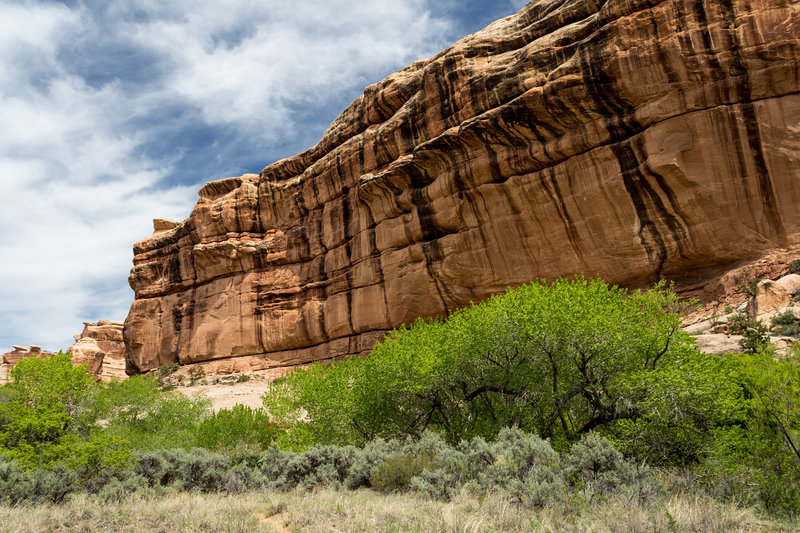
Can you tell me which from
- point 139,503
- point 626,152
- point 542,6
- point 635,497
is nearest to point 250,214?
point 542,6

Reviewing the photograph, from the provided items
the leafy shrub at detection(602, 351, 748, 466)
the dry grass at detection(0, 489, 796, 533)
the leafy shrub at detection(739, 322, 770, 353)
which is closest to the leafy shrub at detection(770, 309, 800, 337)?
the leafy shrub at detection(739, 322, 770, 353)

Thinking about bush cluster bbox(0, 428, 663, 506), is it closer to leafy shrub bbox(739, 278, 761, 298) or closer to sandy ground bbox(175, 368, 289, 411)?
sandy ground bbox(175, 368, 289, 411)

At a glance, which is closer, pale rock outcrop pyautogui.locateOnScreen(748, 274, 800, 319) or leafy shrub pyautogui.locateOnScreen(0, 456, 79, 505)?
leafy shrub pyautogui.locateOnScreen(0, 456, 79, 505)

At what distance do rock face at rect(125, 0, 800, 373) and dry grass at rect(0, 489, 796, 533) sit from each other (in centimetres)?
1890

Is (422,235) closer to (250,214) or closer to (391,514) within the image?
(250,214)

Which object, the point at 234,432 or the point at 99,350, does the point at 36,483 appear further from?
the point at 99,350

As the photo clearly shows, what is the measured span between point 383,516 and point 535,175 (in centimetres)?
2267

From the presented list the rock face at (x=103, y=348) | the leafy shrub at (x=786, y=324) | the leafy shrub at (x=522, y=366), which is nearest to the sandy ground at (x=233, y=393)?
the leafy shrub at (x=522, y=366)

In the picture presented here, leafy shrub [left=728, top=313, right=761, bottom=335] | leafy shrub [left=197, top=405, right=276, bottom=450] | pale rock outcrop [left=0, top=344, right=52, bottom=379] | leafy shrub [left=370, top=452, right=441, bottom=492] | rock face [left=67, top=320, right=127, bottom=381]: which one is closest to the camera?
leafy shrub [left=370, top=452, right=441, bottom=492]

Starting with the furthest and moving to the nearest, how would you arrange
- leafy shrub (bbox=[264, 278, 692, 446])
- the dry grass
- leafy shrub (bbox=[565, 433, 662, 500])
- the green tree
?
leafy shrub (bbox=[264, 278, 692, 446]) < the green tree < leafy shrub (bbox=[565, 433, 662, 500]) < the dry grass

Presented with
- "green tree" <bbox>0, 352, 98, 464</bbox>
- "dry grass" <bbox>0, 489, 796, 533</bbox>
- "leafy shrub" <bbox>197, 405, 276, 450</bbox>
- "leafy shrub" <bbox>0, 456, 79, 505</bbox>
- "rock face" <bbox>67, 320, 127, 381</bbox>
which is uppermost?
"rock face" <bbox>67, 320, 127, 381</bbox>

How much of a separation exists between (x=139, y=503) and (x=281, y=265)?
121ft

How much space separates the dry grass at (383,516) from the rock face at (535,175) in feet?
62.0

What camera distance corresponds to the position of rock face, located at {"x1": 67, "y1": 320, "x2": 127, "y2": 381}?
7650 centimetres
